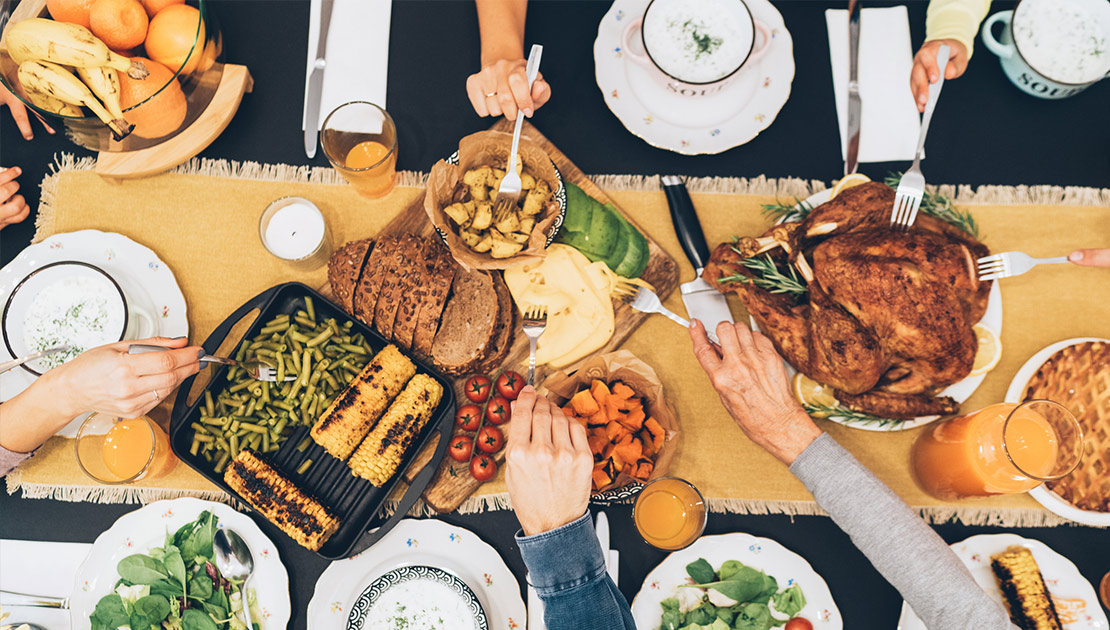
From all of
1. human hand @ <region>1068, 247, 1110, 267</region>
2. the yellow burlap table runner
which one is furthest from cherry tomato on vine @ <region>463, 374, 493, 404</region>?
human hand @ <region>1068, 247, 1110, 267</region>

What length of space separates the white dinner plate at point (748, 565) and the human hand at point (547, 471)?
54 centimetres

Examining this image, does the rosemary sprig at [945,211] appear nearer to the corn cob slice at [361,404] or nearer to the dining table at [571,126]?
the dining table at [571,126]

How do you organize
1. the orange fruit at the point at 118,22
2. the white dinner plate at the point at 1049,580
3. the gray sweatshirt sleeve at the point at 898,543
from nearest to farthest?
the gray sweatshirt sleeve at the point at 898,543 < the orange fruit at the point at 118,22 < the white dinner plate at the point at 1049,580

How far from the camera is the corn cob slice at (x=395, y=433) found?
2.12 metres

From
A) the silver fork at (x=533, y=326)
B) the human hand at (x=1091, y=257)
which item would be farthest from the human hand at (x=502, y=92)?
the human hand at (x=1091, y=257)

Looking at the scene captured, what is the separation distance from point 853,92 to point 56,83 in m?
2.70

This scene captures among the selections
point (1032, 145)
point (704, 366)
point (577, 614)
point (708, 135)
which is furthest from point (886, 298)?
point (577, 614)

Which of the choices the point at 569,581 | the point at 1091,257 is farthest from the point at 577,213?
the point at 1091,257

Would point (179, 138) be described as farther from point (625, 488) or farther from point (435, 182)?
point (625, 488)

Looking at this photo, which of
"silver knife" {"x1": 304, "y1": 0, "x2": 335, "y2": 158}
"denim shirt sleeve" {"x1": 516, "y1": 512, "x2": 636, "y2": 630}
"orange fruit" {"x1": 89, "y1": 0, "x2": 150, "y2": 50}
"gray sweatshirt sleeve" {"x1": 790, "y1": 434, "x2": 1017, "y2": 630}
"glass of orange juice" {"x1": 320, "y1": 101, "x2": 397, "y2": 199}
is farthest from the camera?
"silver knife" {"x1": 304, "y1": 0, "x2": 335, "y2": 158}

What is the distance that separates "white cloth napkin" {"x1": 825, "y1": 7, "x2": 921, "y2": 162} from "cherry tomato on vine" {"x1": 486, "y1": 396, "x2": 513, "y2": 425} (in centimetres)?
161

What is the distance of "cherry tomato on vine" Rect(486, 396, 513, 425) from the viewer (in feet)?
7.22

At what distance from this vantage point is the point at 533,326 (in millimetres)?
2137

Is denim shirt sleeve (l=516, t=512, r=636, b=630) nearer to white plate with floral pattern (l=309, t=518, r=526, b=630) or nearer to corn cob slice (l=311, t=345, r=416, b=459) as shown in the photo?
white plate with floral pattern (l=309, t=518, r=526, b=630)
